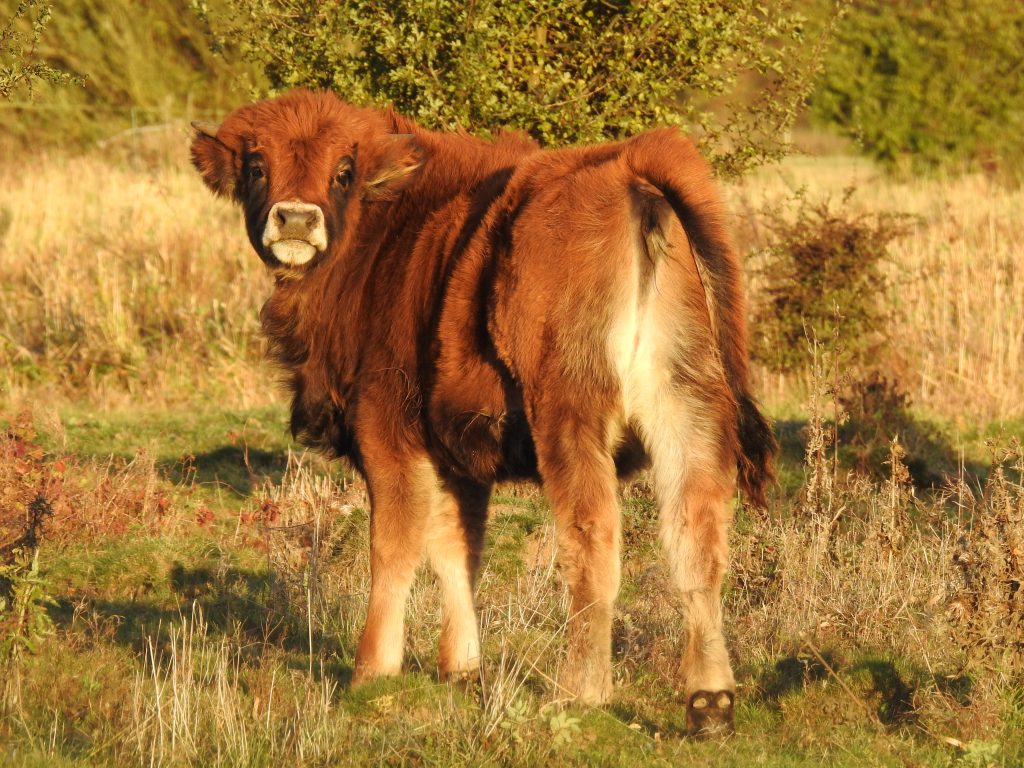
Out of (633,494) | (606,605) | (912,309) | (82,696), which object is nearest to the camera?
(606,605)

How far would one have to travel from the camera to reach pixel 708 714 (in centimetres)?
488

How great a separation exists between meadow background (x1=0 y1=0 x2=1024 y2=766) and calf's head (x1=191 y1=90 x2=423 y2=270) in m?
0.94

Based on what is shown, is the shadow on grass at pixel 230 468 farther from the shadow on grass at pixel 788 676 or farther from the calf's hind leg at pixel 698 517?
the calf's hind leg at pixel 698 517

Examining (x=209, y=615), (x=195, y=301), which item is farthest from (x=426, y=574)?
(x=195, y=301)

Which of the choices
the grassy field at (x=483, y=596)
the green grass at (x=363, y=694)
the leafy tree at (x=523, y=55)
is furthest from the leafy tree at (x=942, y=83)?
the green grass at (x=363, y=694)

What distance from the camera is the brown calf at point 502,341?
489 cm

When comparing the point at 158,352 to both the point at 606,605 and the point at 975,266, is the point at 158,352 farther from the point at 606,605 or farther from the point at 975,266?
the point at 606,605

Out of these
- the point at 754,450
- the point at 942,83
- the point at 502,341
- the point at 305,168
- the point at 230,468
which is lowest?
the point at 230,468

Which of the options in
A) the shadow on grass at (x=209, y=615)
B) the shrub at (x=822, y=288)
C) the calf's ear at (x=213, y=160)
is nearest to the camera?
the calf's ear at (x=213, y=160)

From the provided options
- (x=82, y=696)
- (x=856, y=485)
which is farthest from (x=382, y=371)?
(x=856, y=485)

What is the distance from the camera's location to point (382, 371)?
558 centimetres

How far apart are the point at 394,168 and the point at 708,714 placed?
269 cm

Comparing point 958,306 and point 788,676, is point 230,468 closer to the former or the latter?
point 788,676

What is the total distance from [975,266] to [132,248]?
919 centimetres
